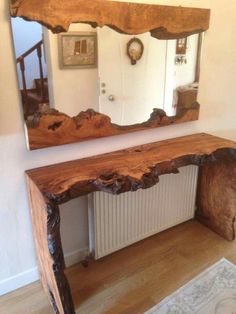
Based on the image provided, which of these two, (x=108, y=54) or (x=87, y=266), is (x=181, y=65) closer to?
(x=108, y=54)

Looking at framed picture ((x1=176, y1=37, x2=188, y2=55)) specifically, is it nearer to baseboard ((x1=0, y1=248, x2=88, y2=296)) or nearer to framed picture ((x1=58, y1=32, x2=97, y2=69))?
framed picture ((x1=58, y1=32, x2=97, y2=69))

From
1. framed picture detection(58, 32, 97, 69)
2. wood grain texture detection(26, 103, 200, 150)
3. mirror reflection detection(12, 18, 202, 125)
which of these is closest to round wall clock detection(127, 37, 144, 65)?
mirror reflection detection(12, 18, 202, 125)

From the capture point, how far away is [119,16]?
1.53m

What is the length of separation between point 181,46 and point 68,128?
3.28 ft

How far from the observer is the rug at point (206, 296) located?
1610 mm

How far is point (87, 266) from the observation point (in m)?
1.95

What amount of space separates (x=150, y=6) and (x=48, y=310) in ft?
6.32

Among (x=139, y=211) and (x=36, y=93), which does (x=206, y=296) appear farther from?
(x=36, y=93)

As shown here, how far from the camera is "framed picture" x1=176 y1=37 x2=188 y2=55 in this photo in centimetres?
185

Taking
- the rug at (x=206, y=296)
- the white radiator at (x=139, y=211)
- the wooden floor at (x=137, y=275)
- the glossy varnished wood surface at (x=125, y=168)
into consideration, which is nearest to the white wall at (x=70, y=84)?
the glossy varnished wood surface at (x=125, y=168)

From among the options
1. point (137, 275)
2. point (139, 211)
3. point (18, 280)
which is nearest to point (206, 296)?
point (137, 275)

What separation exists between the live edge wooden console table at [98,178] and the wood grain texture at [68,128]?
0.15 metres

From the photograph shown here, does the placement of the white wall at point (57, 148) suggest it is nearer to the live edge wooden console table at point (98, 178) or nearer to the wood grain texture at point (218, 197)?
the live edge wooden console table at point (98, 178)

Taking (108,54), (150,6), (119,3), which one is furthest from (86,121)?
(150,6)
